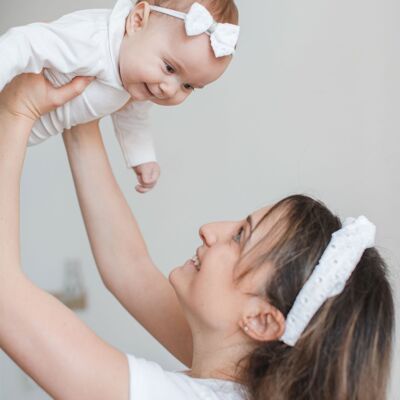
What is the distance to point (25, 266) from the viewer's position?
71.2 inches

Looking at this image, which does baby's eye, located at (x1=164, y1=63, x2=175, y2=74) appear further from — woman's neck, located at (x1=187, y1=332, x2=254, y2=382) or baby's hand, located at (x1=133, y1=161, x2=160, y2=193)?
woman's neck, located at (x1=187, y1=332, x2=254, y2=382)

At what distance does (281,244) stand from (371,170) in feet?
1.66

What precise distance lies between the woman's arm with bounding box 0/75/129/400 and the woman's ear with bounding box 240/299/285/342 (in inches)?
7.5

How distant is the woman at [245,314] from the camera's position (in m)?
0.76

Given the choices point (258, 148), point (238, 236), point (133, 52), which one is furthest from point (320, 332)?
point (258, 148)

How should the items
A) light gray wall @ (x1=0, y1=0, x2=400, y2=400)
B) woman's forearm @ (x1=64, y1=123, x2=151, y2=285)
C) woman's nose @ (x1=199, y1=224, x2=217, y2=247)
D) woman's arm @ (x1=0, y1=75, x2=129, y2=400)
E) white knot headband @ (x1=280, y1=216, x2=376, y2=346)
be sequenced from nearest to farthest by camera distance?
woman's arm @ (x1=0, y1=75, x2=129, y2=400)
white knot headband @ (x1=280, y1=216, x2=376, y2=346)
woman's nose @ (x1=199, y1=224, x2=217, y2=247)
woman's forearm @ (x1=64, y1=123, x2=151, y2=285)
light gray wall @ (x1=0, y1=0, x2=400, y2=400)

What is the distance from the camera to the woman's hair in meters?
0.86

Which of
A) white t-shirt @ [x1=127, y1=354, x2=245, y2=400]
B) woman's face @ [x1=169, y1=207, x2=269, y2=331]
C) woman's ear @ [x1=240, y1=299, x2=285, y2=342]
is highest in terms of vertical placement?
woman's face @ [x1=169, y1=207, x2=269, y2=331]

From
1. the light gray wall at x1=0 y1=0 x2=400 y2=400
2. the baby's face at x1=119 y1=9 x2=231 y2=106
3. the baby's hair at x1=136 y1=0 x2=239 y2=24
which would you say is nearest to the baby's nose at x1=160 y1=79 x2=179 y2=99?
the baby's face at x1=119 y1=9 x2=231 y2=106

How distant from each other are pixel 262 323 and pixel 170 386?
163 mm

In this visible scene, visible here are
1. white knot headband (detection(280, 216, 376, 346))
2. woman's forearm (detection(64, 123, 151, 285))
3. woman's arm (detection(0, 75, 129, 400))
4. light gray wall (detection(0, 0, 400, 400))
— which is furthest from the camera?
light gray wall (detection(0, 0, 400, 400))

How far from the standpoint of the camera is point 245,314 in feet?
2.97

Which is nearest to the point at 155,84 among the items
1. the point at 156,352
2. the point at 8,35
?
the point at 8,35

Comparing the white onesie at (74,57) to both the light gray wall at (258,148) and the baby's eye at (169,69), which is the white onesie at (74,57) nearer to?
the baby's eye at (169,69)
